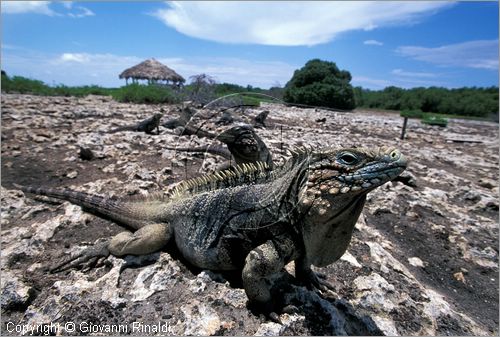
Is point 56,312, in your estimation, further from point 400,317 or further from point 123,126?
point 123,126

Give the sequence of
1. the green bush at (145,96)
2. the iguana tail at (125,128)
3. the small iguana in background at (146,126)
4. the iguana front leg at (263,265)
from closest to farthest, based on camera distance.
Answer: the iguana front leg at (263,265) → the iguana tail at (125,128) → the small iguana in background at (146,126) → the green bush at (145,96)

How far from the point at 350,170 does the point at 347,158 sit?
0.27 feet

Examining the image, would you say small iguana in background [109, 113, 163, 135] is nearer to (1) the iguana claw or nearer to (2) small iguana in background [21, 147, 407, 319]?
(2) small iguana in background [21, 147, 407, 319]

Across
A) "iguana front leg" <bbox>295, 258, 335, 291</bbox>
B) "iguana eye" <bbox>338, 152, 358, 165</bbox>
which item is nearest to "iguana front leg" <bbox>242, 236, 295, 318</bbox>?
"iguana front leg" <bbox>295, 258, 335, 291</bbox>

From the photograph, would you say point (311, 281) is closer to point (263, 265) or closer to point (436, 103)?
point (263, 265)

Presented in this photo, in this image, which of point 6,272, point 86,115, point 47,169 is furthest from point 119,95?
point 6,272

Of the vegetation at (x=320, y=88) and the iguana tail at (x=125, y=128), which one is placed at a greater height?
the vegetation at (x=320, y=88)

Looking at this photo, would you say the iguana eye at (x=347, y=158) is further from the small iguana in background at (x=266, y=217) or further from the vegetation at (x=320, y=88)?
the vegetation at (x=320, y=88)

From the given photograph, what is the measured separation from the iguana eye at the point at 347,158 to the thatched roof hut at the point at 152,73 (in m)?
24.2

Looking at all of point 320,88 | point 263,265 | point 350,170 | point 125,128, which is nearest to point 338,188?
point 350,170

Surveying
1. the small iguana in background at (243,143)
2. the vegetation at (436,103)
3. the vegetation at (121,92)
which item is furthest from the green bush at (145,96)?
the vegetation at (436,103)

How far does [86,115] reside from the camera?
Answer: 10.4 meters

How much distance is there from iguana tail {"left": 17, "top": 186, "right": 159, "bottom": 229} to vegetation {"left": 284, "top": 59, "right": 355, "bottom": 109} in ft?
65.1

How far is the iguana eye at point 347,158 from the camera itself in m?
1.98
